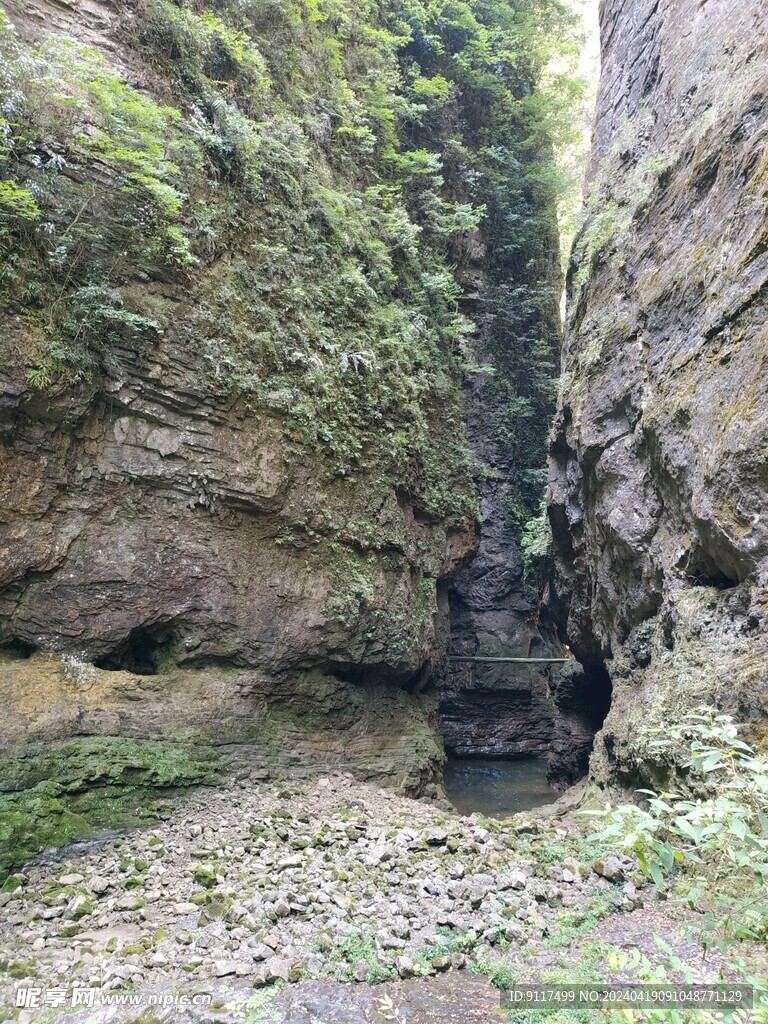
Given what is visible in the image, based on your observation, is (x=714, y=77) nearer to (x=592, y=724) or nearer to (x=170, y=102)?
(x=170, y=102)

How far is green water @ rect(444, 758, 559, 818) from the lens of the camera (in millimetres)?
13719

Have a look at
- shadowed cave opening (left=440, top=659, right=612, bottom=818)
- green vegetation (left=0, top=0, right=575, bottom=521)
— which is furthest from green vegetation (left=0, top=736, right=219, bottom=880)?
shadowed cave opening (left=440, top=659, right=612, bottom=818)

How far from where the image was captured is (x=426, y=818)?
838cm

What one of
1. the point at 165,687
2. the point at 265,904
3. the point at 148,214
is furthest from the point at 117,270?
the point at 265,904

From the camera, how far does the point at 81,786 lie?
6.98 m

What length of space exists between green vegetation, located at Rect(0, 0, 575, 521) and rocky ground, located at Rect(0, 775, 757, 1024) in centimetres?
564

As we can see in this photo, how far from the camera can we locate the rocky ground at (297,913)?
4.29m

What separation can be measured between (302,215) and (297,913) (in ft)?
35.4

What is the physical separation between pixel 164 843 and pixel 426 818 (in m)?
3.53

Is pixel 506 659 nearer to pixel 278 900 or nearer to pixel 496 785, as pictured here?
pixel 496 785

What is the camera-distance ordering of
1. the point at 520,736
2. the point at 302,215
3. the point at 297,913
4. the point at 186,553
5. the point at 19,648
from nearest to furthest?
the point at 297,913 → the point at 19,648 → the point at 186,553 → the point at 302,215 → the point at 520,736

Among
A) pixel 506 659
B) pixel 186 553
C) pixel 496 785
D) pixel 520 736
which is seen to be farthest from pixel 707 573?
pixel 520 736

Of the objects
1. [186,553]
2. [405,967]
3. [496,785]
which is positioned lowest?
[496,785]

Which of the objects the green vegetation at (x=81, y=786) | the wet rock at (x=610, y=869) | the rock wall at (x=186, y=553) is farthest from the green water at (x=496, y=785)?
the green vegetation at (x=81, y=786)
